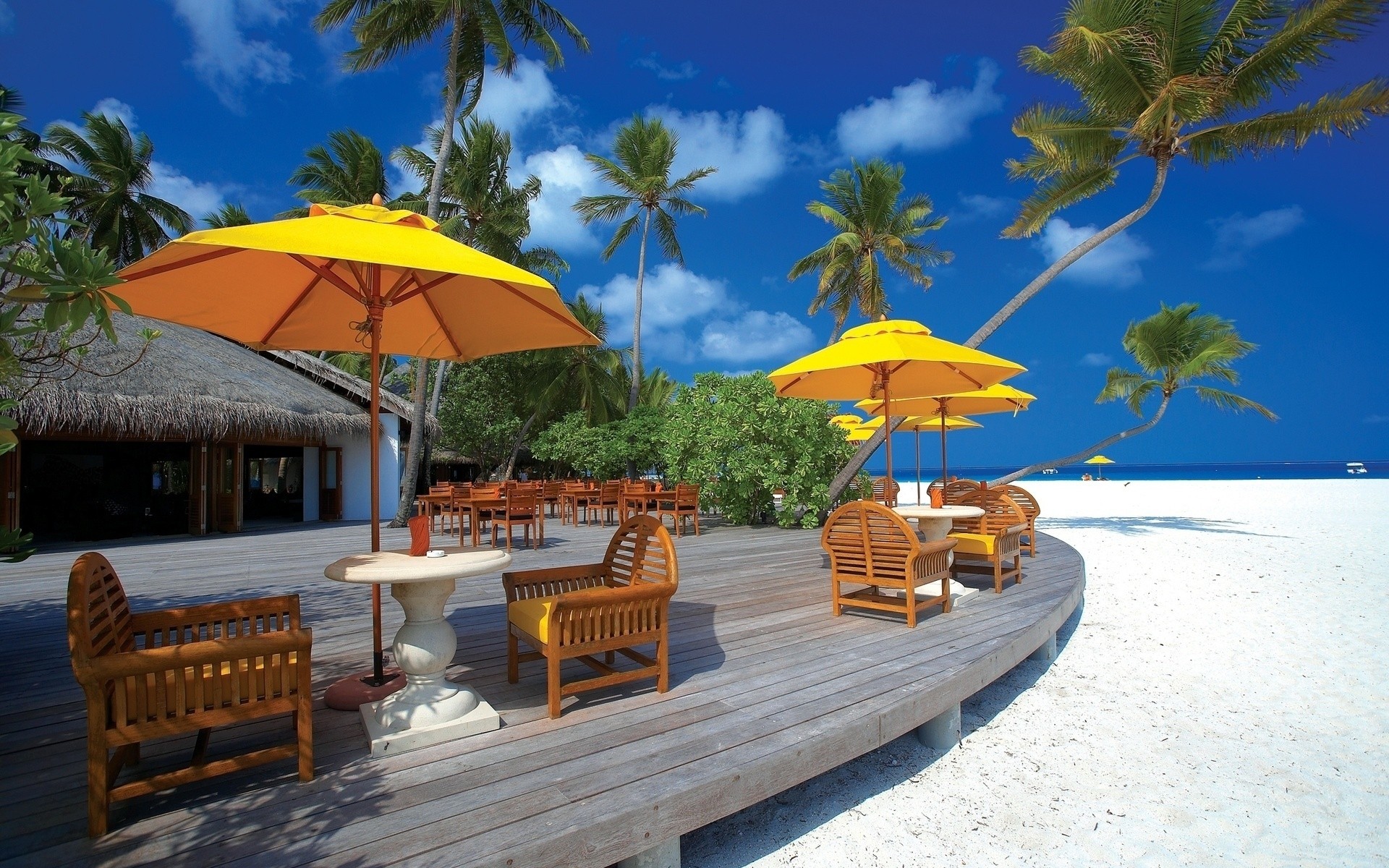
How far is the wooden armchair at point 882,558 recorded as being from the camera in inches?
166

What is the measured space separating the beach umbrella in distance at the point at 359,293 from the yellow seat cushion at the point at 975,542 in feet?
12.1

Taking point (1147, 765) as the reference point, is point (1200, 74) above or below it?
above

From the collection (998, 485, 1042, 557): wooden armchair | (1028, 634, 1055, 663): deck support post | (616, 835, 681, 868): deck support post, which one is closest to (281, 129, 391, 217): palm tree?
(998, 485, 1042, 557): wooden armchair

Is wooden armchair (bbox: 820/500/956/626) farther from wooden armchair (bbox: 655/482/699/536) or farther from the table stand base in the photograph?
wooden armchair (bbox: 655/482/699/536)

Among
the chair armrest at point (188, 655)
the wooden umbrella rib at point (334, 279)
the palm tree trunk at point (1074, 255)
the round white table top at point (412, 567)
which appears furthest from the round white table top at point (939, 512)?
the palm tree trunk at point (1074, 255)

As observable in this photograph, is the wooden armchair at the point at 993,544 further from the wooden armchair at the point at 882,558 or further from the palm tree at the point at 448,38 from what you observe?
the palm tree at the point at 448,38

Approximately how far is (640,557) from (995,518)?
12.9 ft

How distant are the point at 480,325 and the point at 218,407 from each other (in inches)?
416

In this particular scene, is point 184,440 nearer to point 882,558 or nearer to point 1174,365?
point 882,558

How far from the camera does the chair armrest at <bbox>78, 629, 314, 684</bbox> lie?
6.35 feet

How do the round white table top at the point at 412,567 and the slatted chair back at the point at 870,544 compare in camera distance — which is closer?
the round white table top at the point at 412,567

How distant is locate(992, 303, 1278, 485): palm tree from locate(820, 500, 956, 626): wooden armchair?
10.5 metres

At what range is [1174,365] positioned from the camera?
1559 cm

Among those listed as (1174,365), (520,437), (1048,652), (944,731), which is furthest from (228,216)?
(1174,365)
